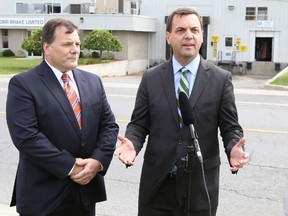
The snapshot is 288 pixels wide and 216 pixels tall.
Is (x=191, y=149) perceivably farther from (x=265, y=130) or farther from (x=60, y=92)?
(x=265, y=130)

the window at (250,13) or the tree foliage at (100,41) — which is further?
the window at (250,13)

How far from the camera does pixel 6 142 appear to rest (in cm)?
841

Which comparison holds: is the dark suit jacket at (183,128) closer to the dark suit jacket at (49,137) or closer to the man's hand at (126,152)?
the man's hand at (126,152)

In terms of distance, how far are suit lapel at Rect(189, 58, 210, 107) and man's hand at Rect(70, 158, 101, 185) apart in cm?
86

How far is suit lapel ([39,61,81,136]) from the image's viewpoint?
10.5ft

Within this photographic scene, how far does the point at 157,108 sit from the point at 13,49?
122 ft

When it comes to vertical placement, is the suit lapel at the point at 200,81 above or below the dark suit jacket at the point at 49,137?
above

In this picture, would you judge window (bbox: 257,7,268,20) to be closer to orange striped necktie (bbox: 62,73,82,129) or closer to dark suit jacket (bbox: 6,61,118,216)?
dark suit jacket (bbox: 6,61,118,216)

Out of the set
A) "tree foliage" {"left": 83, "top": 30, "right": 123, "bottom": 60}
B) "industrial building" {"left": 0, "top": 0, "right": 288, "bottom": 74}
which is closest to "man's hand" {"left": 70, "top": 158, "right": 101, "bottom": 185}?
"tree foliage" {"left": 83, "top": 30, "right": 123, "bottom": 60}

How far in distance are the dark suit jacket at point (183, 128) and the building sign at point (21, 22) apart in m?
34.1

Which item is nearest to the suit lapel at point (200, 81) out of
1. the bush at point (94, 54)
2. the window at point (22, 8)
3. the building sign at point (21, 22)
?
the bush at point (94, 54)

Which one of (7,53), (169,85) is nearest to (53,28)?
(169,85)

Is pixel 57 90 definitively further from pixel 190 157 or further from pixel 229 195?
pixel 229 195

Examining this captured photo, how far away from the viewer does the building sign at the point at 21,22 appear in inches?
1406
